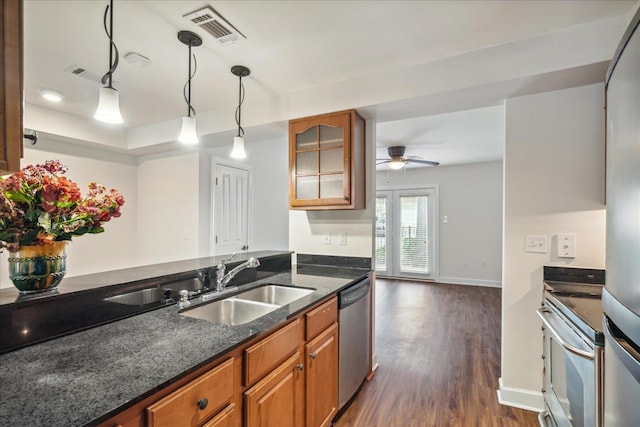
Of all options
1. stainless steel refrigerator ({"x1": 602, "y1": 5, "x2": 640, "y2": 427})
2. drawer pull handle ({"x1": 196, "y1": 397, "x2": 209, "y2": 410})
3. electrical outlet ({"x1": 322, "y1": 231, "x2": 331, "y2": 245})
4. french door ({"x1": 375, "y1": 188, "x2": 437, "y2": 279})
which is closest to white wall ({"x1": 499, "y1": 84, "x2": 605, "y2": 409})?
stainless steel refrigerator ({"x1": 602, "y1": 5, "x2": 640, "y2": 427})

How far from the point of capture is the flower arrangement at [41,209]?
1161 millimetres

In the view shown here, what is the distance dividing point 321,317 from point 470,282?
5391 mm

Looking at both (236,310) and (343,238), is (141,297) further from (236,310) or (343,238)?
(343,238)

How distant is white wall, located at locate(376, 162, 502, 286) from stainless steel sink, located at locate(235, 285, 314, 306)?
5148mm

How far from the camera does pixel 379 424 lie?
80.0 inches

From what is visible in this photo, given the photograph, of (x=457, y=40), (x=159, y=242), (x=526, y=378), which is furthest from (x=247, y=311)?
(x=159, y=242)

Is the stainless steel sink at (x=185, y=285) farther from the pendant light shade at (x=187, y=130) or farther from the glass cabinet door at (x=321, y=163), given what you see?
the glass cabinet door at (x=321, y=163)

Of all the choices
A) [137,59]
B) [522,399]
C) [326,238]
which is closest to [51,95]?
[137,59]

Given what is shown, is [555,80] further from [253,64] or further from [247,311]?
[247,311]

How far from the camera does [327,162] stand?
8.52 ft

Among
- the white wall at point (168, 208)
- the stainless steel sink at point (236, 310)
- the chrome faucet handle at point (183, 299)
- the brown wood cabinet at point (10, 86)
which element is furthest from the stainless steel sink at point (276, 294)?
the white wall at point (168, 208)

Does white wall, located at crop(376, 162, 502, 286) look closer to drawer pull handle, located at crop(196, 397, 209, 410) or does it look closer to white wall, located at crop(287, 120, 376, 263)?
white wall, located at crop(287, 120, 376, 263)

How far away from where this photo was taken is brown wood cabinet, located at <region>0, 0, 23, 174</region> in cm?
86

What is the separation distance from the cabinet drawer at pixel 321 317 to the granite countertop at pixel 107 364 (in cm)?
18
